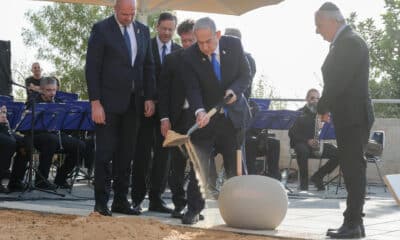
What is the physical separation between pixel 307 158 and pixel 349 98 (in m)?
5.86

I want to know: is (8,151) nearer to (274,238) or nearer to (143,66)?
(143,66)

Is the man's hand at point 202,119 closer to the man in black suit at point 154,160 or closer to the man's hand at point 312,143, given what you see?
the man in black suit at point 154,160

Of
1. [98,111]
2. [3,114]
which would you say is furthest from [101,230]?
[3,114]

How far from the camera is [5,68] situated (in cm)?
1060

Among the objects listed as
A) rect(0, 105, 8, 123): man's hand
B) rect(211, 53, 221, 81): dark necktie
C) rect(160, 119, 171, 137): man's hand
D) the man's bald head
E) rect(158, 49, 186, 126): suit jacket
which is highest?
the man's bald head

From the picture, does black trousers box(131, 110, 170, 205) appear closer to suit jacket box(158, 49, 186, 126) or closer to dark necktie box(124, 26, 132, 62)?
suit jacket box(158, 49, 186, 126)

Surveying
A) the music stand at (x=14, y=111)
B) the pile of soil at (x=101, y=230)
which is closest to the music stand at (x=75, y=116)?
the music stand at (x=14, y=111)

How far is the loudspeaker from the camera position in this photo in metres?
10.5

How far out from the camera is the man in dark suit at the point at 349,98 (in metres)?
6.43

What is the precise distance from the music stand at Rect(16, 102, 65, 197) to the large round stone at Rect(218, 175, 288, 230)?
11.3 feet

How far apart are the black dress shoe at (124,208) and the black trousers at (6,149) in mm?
2771

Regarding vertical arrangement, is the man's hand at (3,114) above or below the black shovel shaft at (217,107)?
below

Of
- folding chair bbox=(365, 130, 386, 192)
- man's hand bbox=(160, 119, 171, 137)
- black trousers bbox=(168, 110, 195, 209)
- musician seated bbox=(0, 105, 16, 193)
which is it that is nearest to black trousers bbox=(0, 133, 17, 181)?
musician seated bbox=(0, 105, 16, 193)

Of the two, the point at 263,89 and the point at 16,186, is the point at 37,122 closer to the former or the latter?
the point at 16,186
